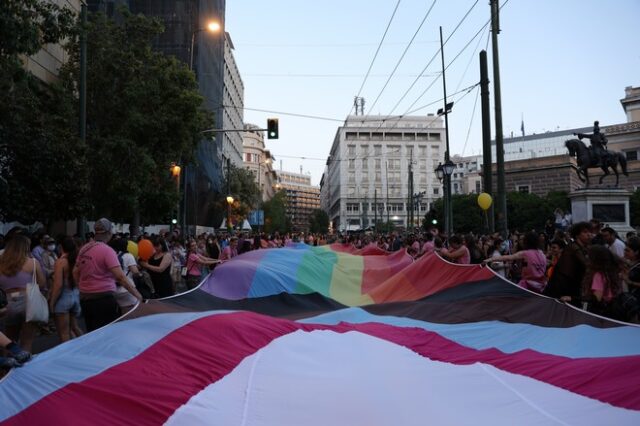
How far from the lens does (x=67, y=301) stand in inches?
289

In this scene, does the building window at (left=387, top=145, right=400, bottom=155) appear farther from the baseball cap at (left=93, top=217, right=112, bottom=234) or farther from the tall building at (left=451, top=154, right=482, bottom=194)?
the baseball cap at (left=93, top=217, right=112, bottom=234)

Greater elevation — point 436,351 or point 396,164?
point 396,164

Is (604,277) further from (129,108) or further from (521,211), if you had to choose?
(521,211)

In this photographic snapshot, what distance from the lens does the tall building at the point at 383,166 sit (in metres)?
120

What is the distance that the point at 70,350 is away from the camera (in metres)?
4.52

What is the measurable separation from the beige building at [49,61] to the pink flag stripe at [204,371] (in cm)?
2041

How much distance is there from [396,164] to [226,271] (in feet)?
373

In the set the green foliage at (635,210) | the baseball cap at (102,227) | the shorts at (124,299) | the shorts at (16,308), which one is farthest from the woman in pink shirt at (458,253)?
the green foliage at (635,210)

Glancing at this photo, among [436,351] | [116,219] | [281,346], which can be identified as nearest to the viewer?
[281,346]

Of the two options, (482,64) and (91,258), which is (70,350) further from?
(482,64)

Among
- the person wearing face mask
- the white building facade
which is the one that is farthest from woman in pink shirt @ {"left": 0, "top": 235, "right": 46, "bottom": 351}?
the white building facade

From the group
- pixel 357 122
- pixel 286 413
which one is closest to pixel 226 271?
pixel 286 413

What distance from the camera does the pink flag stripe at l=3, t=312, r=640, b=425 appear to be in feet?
11.6

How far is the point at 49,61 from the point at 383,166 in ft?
332
